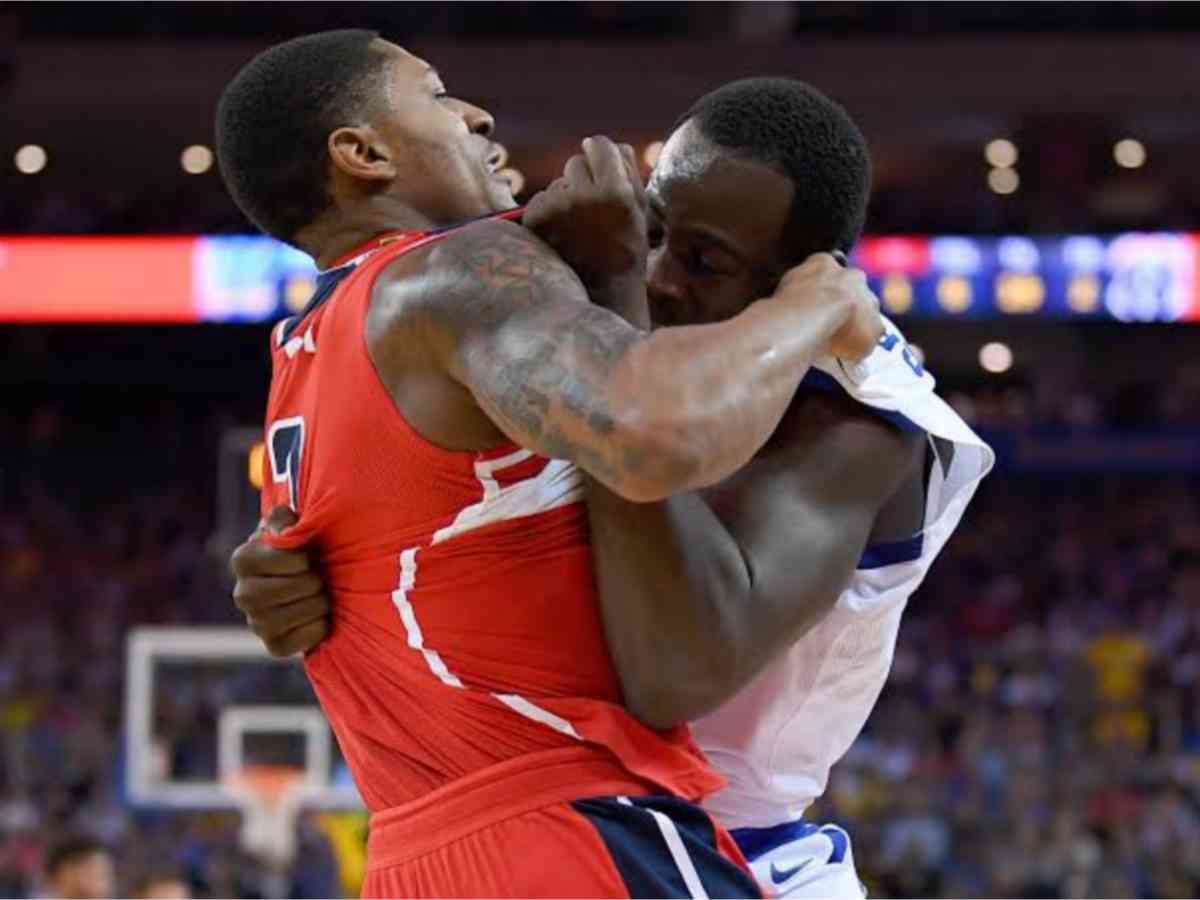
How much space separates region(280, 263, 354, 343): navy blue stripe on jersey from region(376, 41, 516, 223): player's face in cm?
15

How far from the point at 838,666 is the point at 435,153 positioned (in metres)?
0.90

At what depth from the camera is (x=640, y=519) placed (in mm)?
2314

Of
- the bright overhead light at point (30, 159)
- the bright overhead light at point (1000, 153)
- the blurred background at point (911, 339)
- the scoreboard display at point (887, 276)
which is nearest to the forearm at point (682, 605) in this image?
the blurred background at point (911, 339)

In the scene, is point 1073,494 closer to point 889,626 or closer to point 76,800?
point 76,800

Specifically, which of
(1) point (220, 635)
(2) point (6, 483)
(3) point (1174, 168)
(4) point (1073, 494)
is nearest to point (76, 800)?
(1) point (220, 635)

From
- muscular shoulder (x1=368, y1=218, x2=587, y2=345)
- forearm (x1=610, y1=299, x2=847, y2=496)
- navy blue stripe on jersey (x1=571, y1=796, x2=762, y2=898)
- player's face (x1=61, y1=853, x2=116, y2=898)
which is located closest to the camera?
forearm (x1=610, y1=299, x2=847, y2=496)

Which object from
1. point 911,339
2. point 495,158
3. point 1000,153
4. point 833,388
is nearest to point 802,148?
point 833,388

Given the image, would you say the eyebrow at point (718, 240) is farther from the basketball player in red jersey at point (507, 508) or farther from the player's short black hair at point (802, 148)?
the basketball player in red jersey at point (507, 508)

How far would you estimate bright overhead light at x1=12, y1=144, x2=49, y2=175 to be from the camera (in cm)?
1811

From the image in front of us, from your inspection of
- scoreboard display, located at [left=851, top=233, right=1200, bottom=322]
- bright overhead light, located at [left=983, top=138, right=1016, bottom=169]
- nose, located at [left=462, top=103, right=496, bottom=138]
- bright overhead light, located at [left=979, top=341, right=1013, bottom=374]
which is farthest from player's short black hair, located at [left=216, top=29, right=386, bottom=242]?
bright overhead light, located at [left=979, top=341, right=1013, bottom=374]

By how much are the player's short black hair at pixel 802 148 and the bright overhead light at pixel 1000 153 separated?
1565 centimetres

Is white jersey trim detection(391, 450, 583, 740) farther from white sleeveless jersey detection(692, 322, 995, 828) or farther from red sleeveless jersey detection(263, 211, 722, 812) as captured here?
white sleeveless jersey detection(692, 322, 995, 828)

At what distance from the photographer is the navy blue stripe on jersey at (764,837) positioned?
9.37 feet

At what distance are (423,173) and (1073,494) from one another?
15.9 meters
